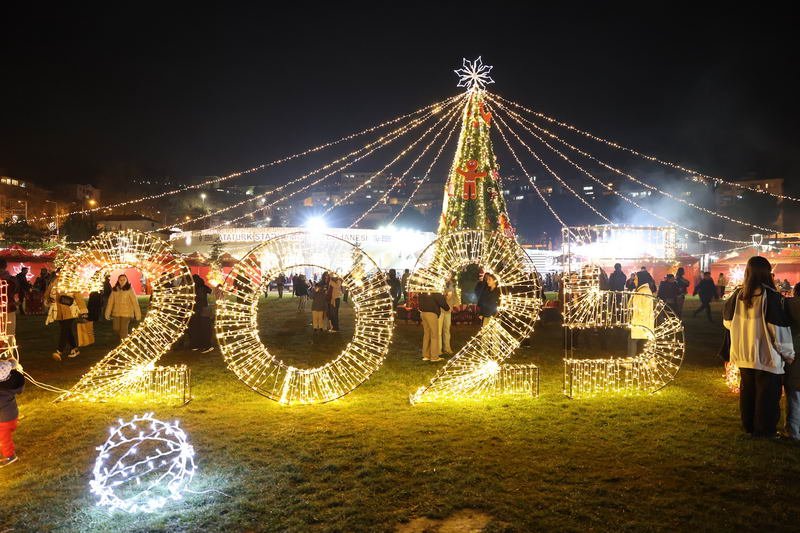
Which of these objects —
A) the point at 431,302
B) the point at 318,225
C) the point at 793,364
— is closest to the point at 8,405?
the point at 431,302

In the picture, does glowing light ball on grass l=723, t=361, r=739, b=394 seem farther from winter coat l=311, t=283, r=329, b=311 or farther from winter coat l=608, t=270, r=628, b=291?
winter coat l=311, t=283, r=329, b=311

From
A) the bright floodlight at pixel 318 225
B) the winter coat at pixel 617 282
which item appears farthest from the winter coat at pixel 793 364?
the bright floodlight at pixel 318 225

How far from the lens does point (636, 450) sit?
5.59 m

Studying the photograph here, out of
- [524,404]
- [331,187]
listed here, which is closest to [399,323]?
[524,404]

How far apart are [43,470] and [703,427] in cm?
718

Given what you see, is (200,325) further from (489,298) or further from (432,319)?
(489,298)

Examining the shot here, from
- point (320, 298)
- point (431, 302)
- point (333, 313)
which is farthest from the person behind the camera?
point (333, 313)

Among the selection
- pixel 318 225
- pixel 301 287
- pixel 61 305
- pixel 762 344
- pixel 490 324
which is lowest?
pixel 490 324

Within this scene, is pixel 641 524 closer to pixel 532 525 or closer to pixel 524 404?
pixel 532 525

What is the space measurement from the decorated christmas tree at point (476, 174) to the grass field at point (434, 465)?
9003mm

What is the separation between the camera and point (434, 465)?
520 cm

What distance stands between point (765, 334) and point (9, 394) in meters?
7.89

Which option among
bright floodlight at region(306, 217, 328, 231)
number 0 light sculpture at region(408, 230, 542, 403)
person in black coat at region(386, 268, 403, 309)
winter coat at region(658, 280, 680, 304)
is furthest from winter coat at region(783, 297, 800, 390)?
bright floodlight at region(306, 217, 328, 231)

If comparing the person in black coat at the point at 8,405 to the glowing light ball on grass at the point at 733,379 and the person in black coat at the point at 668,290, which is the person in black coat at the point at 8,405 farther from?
the person in black coat at the point at 668,290
